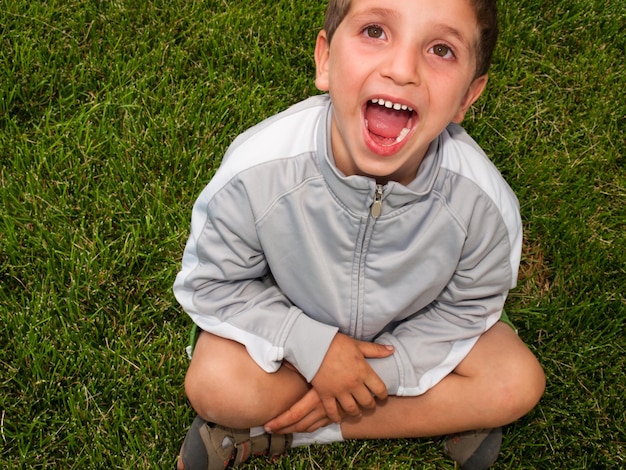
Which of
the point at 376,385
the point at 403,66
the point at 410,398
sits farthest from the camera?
the point at 410,398

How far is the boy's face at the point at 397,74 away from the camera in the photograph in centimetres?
172

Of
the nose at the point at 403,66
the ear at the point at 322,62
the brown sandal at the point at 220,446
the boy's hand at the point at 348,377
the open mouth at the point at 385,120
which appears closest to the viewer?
the nose at the point at 403,66

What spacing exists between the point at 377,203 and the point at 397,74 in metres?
0.34

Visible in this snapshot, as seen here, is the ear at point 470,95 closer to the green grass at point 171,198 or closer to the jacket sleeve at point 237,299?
the jacket sleeve at point 237,299

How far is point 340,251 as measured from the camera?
2008mm

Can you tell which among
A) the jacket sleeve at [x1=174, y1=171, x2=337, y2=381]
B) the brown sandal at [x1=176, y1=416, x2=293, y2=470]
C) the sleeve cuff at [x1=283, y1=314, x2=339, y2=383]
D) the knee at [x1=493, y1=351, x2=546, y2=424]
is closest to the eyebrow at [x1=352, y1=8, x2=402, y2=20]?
the jacket sleeve at [x1=174, y1=171, x2=337, y2=381]

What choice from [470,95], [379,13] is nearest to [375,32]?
[379,13]

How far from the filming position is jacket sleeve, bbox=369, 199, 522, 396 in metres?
2.09

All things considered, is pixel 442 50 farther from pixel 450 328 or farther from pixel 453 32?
pixel 450 328

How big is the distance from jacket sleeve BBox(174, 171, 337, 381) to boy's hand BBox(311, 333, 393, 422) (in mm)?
39

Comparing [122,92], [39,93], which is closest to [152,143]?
[122,92]

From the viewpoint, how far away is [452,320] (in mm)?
2193

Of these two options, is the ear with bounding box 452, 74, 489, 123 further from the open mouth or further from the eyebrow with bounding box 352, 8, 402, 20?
the eyebrow with bounding box 352, 8, 402, 20

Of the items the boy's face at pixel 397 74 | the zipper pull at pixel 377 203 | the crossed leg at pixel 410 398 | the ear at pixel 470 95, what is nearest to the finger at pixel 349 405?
the crossed leg at pixel 410 398
